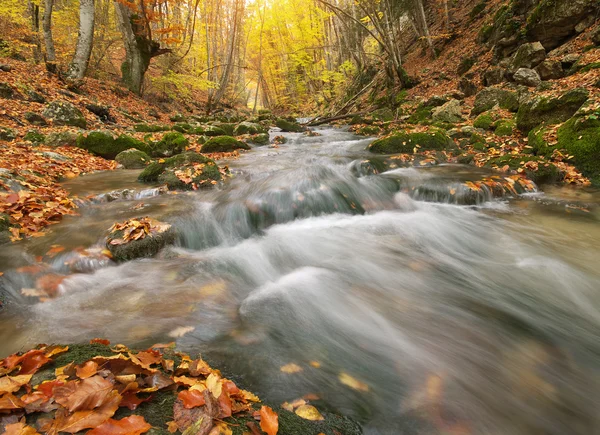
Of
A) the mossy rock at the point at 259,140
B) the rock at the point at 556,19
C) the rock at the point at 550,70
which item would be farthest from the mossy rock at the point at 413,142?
the rock at the point at 556,19

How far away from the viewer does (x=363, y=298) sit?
3350mm

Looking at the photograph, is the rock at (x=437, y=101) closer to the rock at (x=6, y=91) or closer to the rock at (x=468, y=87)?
the rock at (x=468, y=87)

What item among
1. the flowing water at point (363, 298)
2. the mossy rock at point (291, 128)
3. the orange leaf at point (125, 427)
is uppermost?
the mossy rock at point (291, 128)

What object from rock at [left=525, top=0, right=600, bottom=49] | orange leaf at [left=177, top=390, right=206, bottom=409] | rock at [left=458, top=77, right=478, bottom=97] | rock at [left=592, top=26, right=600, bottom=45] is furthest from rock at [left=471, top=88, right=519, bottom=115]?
orange leaf at [left=177, top=390, right=206, bottom=409]

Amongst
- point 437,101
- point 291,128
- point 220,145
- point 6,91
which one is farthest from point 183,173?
point 437,101

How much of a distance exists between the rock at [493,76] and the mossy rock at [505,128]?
380 centimetres

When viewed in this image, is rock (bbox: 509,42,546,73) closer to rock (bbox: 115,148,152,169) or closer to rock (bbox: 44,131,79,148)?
rock (bbox: 115,148,152,169)

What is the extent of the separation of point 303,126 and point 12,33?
1517 cm

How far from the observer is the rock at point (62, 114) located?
29.9 feet

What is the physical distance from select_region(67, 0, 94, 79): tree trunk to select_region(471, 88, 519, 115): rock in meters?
14.5

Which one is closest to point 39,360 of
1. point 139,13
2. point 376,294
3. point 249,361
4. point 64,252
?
point 249,361

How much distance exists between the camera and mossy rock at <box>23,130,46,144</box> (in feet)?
24.5

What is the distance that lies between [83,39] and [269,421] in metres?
15.4

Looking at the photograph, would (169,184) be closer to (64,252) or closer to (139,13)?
(64,252)
